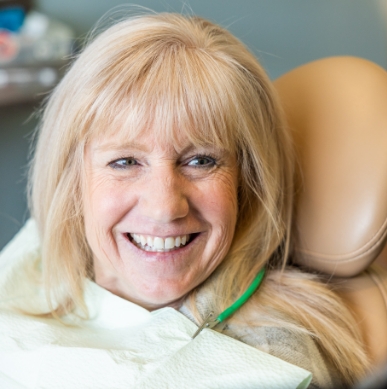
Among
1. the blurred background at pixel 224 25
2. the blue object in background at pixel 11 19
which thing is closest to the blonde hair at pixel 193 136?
the blurred background at pixel 224 25

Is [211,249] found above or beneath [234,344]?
above

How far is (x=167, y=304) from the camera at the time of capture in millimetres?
1295

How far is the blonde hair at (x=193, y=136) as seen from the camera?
1.12 metres

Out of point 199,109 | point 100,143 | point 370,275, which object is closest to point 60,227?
point 100,143

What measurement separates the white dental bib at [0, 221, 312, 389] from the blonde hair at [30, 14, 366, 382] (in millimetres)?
78

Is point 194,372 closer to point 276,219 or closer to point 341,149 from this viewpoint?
point 276,219

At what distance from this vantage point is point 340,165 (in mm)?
1287

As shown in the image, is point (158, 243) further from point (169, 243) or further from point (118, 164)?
point (118, 164)

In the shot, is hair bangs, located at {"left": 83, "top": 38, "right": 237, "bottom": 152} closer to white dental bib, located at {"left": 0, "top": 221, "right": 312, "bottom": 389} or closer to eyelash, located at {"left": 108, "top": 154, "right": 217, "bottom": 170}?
eyelash, located at {"left": 108, "top": 154, "right": 217, "bottom": 170}

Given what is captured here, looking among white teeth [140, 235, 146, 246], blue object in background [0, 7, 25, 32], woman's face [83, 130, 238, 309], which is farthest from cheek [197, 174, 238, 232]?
blue object in background [0, 7, 25, 32]

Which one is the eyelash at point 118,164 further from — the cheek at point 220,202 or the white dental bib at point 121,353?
the white dental bib at point 121,353

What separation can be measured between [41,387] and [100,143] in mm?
472

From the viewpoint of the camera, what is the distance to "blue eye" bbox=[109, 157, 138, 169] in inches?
45.6

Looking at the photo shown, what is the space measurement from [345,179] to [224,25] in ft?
5.74
